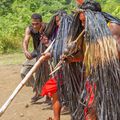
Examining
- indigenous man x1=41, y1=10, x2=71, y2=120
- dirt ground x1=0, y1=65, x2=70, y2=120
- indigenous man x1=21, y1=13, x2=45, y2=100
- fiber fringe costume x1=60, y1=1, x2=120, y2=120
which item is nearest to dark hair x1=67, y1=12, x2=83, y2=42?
fiber fringe costume x1=60, y1=1, x2=120, y2=120

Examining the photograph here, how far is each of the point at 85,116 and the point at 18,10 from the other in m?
13.5

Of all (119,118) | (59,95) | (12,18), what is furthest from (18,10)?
(119,118)

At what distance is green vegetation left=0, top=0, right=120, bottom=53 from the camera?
1371cm

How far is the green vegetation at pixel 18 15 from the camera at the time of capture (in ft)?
45.0

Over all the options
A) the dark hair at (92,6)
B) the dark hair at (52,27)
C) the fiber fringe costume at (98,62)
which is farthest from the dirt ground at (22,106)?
the dark hair at (92,6)

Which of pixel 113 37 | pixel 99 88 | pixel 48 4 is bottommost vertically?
pixel 48 4

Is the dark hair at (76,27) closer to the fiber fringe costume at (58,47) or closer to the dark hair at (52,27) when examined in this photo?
the fiber fringe costume at (58,47)

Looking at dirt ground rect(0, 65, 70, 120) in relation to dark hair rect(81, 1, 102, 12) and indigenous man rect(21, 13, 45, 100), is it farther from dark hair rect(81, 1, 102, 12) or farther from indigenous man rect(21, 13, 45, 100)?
dark hair rect(81, 1, 102, 12)

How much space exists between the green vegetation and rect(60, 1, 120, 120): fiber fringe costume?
6417mm

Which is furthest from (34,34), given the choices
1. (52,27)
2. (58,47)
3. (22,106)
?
(58,47)

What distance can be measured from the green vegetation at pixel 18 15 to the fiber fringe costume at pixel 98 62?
6417 millimetres

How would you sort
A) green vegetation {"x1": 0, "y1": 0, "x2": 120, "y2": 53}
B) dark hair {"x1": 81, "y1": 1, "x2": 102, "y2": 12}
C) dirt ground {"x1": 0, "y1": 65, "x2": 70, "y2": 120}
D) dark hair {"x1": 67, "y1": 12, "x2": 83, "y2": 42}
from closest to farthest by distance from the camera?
dark hair {"x1": 81, "y1": 1, "x2": 102, "y2": 12} → dark hair {"x1": 67, "y1": 12, "x2": 83, "y2": 42} → dirt ground {"x1": 0, "y1": 65, "x2": 70, "y2": 120} → green vegetation {"x1": 0, "y1": 0, "x2": 120, "y2": 53}

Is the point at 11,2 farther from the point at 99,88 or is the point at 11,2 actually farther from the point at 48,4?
the point at 99,88

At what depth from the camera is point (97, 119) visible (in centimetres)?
448
